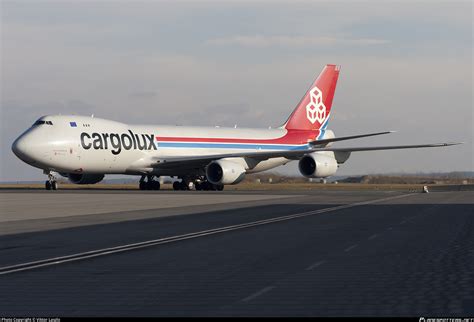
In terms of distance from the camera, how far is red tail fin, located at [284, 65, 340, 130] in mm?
69625

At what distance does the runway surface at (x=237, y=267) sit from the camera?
9508mm

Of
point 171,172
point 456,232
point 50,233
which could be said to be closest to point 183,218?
point 50,233

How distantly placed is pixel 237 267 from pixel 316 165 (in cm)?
4458

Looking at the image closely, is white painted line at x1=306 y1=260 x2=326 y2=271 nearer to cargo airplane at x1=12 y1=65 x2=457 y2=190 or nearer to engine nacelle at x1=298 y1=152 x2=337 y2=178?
cargo airplane at x1=12 y1=65 x2=457 y2=190

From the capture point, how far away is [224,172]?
55.5 m

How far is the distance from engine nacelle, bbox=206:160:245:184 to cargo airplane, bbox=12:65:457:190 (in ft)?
0.09

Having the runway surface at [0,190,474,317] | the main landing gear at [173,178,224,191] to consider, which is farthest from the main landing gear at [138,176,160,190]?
the runway surface at [0,190,474,317]

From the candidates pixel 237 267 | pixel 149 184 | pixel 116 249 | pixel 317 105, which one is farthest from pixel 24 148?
pixel 237 267

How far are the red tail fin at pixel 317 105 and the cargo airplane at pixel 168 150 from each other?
132 mm

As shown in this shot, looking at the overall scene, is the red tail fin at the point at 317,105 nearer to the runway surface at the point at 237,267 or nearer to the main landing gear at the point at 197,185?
the main landing gear at the point at 197,185

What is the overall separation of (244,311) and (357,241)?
953 centimetres

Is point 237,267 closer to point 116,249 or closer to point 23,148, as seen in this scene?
point 116,249

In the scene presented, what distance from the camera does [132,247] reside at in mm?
17125

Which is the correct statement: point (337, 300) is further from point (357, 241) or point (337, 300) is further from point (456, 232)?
point (456, 232)
